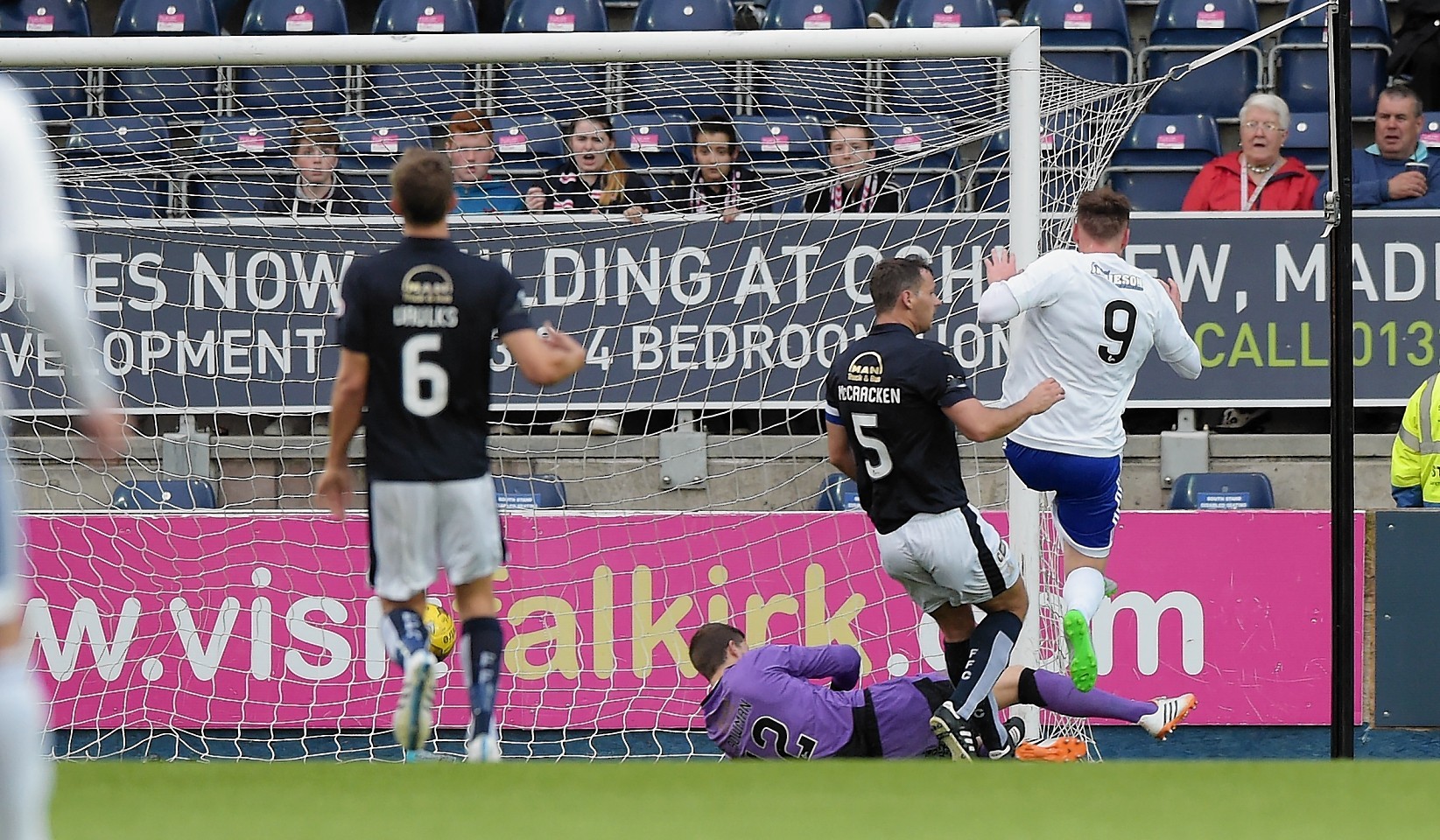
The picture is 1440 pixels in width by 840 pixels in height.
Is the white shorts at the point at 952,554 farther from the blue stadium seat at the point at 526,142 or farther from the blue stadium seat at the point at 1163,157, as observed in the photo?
the blue stadium seat at the point at 1163,157

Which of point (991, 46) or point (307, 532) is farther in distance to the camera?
point (307, 532)

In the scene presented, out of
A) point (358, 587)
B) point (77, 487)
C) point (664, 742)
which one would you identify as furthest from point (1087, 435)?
point (77, 487)

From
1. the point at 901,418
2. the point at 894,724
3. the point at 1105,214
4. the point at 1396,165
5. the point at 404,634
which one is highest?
the point at 1396,165

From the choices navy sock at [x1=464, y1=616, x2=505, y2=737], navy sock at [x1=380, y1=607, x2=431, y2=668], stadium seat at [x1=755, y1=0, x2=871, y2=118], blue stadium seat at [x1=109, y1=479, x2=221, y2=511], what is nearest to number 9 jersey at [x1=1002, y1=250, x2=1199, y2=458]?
stadium seat at [x1=755, y1=0, x2=871, y2=118]

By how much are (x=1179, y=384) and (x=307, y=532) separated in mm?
4436

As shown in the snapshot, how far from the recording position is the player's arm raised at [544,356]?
466 cm

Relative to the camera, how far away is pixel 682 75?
9.42 m

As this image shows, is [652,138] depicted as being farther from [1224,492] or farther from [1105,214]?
[1224,492]

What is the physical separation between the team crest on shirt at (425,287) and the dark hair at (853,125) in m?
3.39

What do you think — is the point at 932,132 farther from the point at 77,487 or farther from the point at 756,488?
the point at 77,487

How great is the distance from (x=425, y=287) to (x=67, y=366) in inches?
80.7

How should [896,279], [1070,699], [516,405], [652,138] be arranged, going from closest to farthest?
[896,279] < [1070,699] < [516,405] < [652,138]

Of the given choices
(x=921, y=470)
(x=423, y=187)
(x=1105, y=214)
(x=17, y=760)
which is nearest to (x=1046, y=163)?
(x=1105, y=214)

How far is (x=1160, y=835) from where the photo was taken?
3662 millimetres
